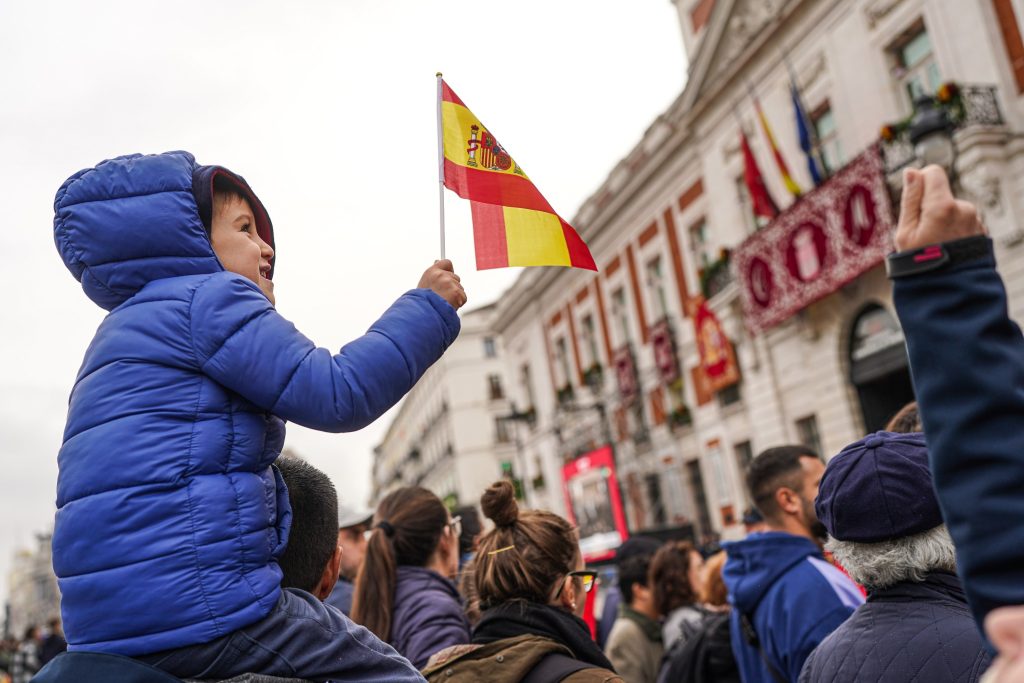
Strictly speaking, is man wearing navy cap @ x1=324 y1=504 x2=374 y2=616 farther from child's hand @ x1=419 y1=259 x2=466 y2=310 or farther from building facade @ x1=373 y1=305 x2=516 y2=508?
building facade @ x1=373 y1=305 x2=516 y2=508

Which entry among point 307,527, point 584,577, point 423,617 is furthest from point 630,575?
point 307,527

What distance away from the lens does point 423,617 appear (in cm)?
354

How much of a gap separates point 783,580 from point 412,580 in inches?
56.8

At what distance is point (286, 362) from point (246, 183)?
55 cm

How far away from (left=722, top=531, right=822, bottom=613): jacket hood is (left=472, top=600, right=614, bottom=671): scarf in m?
1.20

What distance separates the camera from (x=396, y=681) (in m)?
1.94

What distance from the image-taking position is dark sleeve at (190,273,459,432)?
6.06 feet

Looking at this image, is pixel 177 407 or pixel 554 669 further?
pixel 554 669

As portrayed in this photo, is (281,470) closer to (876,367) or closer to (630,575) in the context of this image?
(630,575)

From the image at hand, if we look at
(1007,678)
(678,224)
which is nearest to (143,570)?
(1007,678)

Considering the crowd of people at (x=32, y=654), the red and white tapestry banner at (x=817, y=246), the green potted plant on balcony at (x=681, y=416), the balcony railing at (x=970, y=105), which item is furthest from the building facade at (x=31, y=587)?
the balcony railing at (x=970, y=105)

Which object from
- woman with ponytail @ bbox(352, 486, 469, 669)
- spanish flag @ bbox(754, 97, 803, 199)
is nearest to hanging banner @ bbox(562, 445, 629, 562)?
spanish flag @ bbox(754, 97, 803, 199)

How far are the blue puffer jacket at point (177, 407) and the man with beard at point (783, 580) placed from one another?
7.03 feet

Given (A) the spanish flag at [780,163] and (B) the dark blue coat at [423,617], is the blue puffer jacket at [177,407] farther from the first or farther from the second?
(A) the spanish flag at [780,163]
